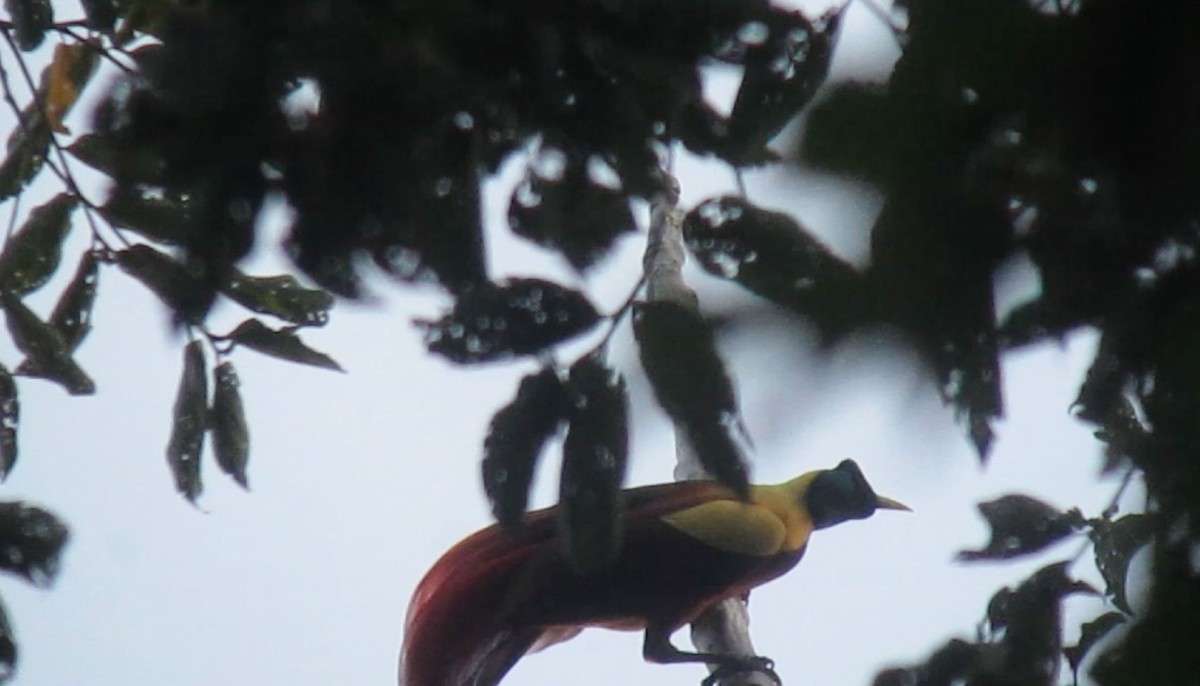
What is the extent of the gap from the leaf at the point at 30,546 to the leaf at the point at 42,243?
733 mm

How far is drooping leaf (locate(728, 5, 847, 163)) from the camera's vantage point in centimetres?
79

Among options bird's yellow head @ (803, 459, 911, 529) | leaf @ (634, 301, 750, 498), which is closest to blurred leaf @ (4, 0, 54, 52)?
leaf @ (634, 301, 750, 498)

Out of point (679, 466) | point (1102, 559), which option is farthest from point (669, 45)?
point (679, 466)

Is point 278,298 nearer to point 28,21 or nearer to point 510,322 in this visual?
point 28,21

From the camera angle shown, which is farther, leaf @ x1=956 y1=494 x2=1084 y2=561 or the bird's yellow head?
the bird's yellow head

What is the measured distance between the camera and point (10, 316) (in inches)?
62.6

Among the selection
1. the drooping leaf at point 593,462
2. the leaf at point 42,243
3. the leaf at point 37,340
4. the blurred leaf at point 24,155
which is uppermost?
the blurred leaf at point 24,155

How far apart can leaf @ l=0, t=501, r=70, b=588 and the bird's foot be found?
1.39 meters

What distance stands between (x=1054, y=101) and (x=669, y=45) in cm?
28

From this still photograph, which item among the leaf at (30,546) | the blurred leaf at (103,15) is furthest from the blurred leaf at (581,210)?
the blurred leaf at (103,15)

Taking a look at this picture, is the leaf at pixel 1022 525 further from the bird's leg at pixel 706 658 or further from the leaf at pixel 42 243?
the leaf at pixel 42 243

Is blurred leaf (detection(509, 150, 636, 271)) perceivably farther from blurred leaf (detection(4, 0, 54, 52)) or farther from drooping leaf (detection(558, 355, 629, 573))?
blurred leaf (detection(4, 0, 54, 52))

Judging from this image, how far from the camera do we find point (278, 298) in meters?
1.56

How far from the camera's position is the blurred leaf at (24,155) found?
5.21 feet
